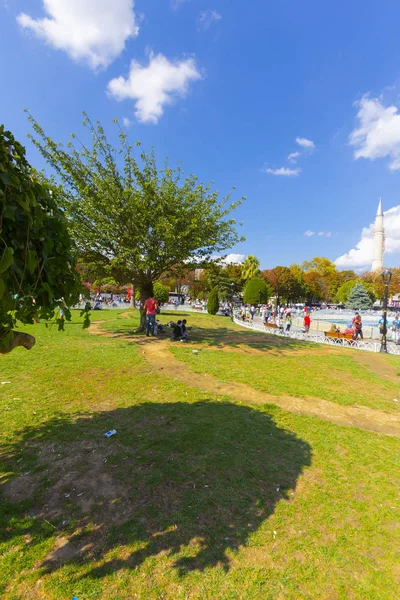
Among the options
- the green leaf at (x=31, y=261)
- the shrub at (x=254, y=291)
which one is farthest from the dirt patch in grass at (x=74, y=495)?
the shrub at (x=254, y=291)

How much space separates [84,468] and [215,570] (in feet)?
6.52

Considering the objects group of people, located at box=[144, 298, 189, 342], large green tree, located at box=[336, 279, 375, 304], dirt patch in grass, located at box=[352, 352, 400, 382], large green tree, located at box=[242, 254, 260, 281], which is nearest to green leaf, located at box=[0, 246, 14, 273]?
dirt patch in grass, located at box=[352, 352, 400, 382]

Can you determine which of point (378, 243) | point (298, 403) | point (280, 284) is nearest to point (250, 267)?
point (280, 284)

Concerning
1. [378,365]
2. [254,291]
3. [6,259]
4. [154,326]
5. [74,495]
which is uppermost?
[254,291]

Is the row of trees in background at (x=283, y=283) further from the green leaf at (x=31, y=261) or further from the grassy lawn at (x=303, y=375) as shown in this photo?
the green leaf at (x=31, y=261)

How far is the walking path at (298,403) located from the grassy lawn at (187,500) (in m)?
0.36

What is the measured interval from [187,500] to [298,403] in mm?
3849

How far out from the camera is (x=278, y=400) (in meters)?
6.23

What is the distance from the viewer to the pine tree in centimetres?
6309

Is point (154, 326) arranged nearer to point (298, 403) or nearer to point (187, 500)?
point (298, 403)

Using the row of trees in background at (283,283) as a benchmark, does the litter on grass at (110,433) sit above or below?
below

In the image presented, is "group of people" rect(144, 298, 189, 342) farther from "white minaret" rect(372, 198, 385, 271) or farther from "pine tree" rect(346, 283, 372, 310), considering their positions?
"white minaret" rect(372, 198, 385, 271)

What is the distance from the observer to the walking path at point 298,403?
5312 millimetres

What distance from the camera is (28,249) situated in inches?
84.1
